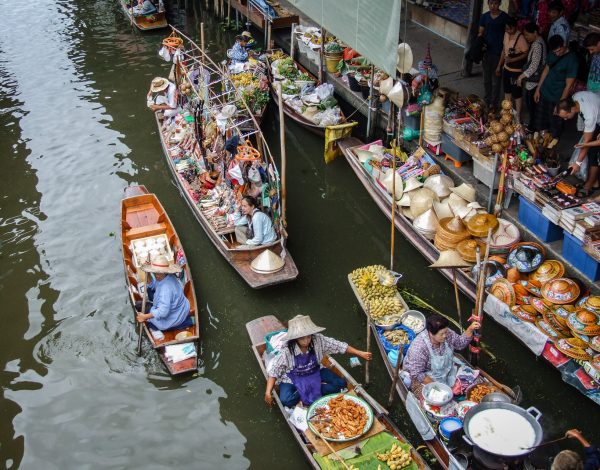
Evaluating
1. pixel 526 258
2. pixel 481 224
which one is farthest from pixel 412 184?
pixel 526 258

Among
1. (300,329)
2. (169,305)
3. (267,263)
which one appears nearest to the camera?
(300,329)

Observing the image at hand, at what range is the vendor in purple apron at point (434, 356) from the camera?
695 centimetres

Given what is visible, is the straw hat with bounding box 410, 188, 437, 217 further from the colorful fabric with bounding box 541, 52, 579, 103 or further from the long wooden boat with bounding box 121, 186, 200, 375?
the long wooden boat with bounding box 121, 186, 200, 375

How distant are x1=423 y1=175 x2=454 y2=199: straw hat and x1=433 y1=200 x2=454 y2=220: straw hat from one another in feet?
0.82

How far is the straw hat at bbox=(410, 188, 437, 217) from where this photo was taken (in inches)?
408

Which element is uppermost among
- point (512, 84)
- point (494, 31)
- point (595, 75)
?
point (595, 75)

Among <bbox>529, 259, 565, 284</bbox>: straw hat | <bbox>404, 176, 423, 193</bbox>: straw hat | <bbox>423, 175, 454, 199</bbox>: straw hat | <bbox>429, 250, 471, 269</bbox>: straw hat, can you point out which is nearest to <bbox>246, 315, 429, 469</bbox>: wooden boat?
<bbox>429, 250, 471, 269</bbox>: straw hat

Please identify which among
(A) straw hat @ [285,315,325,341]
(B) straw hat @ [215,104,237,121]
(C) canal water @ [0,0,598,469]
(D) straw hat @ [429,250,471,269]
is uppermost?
(B) straw hat @ [215,104,237,121]

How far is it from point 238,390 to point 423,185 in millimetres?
4836

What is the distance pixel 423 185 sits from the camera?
1088cm

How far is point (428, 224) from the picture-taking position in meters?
10.1

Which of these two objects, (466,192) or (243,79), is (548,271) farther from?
(243,79)

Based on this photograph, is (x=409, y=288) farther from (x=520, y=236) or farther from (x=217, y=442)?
(x=217, y=442)

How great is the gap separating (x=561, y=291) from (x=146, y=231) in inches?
252
